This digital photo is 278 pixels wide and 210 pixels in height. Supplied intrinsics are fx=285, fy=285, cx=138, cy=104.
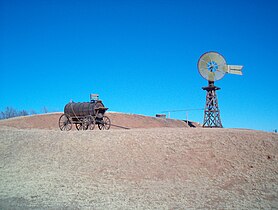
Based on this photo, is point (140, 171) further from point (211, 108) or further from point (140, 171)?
point (211, 108)

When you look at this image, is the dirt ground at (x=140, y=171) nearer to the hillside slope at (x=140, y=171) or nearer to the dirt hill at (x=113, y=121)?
the hillside slope at (x=140, y=171)

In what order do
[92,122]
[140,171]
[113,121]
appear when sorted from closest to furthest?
[140,171], [92,122], [113,121]

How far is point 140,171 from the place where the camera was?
11250 mm

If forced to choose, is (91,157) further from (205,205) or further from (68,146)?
(205,205)

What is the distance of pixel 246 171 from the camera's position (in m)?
11.1

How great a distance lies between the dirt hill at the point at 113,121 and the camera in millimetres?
31919

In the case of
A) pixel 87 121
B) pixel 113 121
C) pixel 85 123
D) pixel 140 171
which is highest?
pixel 113 121

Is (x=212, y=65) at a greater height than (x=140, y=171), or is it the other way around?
(x=212, y=65)

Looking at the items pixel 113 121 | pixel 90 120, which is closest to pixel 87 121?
pixel 90 120

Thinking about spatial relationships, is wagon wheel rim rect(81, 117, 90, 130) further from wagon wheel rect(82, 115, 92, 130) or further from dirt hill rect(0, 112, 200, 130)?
dirt hill rect(0, 112, 200, 130)

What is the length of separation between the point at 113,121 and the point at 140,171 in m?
26.8

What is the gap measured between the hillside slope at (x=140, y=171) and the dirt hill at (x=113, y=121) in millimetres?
15674

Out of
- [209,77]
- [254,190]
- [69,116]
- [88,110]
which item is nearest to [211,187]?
[254,190]

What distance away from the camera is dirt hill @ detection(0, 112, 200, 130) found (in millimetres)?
31919
